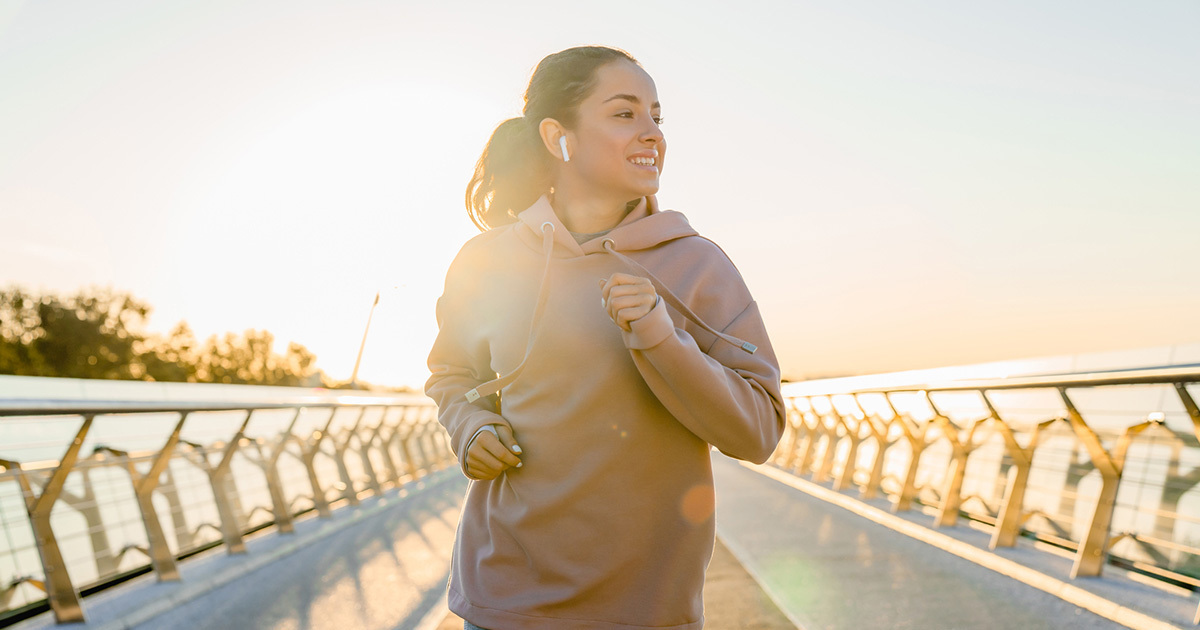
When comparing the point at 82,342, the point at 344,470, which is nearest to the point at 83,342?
the point at 82,342

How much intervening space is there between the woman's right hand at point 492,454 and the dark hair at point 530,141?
62cm

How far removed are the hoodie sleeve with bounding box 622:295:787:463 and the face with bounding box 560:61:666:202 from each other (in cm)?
34

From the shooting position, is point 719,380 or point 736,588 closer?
point 719,380

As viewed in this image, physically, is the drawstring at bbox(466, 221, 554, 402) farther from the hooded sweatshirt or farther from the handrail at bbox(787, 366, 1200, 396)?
the handrail at bbox(787, 366, 1200, 396)

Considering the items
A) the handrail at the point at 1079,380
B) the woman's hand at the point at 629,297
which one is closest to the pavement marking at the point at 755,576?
the handrail at the point at 1079,380

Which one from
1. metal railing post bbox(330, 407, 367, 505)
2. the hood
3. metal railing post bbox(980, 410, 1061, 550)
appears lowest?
metal railing post bbox(330, 407, 367, 505)

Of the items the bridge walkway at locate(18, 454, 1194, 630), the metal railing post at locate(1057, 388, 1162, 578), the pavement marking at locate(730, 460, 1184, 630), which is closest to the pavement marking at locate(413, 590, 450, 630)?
the bridge walkway at locate(18, 454, 1194, 630)

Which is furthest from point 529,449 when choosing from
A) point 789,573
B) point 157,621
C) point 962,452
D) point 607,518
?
point 962,452

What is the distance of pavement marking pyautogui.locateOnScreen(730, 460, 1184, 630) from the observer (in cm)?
434

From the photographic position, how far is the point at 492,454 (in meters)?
1.45

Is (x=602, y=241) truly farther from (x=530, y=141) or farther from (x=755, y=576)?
(x=755, y=576)

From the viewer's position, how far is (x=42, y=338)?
229ft

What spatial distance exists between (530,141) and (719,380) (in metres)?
0.81

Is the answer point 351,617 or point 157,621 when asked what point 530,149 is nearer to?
point 351,617
